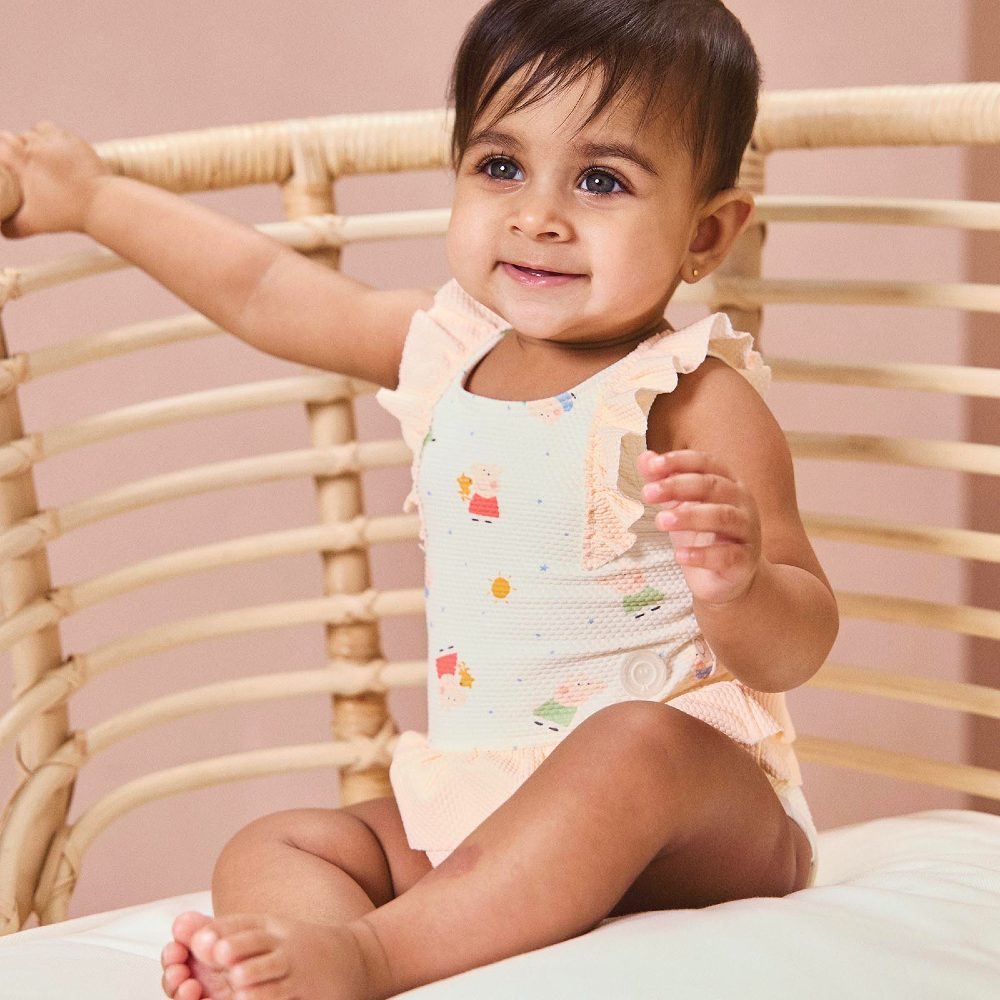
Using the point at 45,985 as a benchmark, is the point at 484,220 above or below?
above

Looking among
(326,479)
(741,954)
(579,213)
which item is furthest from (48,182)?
(741,954)

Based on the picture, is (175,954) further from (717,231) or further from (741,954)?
(717,231)

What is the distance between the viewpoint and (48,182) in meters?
0.95

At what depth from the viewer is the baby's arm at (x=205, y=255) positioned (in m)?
0.95

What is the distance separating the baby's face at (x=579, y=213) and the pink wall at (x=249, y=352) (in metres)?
0.66

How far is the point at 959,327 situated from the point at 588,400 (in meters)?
0.80

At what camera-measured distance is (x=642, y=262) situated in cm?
76

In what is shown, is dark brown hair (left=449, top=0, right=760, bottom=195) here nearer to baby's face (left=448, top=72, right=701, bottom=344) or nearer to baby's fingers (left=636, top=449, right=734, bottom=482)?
baby's face (left=448, top=72, right=701, bottom=344)

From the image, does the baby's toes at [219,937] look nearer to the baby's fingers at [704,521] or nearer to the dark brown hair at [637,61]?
the baby's fingers at [704,521]

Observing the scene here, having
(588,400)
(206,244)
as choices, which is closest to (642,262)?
(588,400)

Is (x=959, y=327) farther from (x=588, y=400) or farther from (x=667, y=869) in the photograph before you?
(x=667, y=869)

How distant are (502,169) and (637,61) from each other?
0.09 metres

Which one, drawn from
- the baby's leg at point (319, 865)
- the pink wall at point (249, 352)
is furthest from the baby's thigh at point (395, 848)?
the pink wall at point (249, 352)

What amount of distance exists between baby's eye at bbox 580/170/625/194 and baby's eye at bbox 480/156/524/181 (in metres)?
0.04
